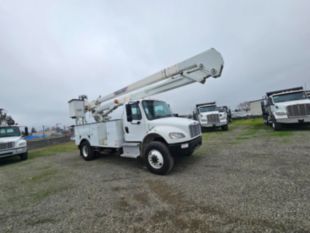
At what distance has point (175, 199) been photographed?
9.74ft

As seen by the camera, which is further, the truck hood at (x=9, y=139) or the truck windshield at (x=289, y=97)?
the truck windshield at (x=289, y=97)

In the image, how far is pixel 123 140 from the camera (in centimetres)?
565

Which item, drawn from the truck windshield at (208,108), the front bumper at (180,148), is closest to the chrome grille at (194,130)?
the front bumper at (180,148)

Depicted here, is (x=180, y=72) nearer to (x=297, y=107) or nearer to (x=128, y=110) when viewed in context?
(x=128, y=110)

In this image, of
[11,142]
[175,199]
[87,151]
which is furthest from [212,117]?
[11,142]

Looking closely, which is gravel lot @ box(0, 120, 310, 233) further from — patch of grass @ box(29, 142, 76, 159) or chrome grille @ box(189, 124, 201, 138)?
patch of grass @ box(29, 142, 76, 159)

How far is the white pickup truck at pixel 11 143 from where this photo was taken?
7976 mm

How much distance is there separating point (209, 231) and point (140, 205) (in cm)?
132

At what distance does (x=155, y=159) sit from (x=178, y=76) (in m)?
2.74

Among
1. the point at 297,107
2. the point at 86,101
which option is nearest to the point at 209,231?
the point at 86,101

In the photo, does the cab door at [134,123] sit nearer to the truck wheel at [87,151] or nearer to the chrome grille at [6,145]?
the truck wheel at [87,151]

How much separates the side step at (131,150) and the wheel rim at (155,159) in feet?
2.34

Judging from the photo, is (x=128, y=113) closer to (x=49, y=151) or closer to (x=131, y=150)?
(x=131, y=150)

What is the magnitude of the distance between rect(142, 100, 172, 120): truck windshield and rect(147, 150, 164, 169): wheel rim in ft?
3.77
